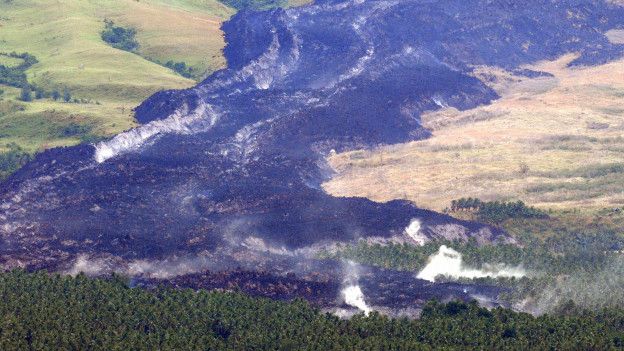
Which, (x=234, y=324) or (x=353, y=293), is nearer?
(x=234, y=324)

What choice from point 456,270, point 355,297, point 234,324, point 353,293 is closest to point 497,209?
point 456,270

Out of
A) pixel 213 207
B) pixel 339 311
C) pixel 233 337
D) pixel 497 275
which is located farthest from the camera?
pixel 213 207

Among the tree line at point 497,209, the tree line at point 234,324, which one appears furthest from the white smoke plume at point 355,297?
the tree line at point 497,209

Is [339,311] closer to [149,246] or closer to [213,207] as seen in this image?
[149,246]

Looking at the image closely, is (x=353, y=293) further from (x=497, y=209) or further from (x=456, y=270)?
(x=497, y=209)

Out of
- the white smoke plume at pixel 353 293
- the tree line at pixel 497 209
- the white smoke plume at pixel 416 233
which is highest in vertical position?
the tree line at pixel 497 209

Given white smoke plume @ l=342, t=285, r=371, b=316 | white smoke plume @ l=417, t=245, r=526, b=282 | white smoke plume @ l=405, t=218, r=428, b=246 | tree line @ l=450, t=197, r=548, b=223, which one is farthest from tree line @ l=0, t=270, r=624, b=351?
tree line @ l=450, t=197, r=548, b=223

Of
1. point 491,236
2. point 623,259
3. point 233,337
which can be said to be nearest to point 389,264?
point 491,236

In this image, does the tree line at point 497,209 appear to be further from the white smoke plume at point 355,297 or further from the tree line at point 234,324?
the tree line at point 234,324
